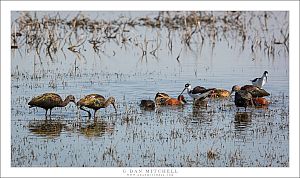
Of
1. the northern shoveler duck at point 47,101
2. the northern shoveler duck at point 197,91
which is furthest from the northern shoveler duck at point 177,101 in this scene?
the northern shoveler duck at point 47,101

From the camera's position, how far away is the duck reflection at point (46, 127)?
8.29m

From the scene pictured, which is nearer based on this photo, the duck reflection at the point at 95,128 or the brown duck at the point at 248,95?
the duck reflection at the point at 95,128

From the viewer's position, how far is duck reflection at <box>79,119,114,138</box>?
8320 millimetres

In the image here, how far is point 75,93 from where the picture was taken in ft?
29.5

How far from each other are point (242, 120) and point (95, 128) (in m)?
1.47

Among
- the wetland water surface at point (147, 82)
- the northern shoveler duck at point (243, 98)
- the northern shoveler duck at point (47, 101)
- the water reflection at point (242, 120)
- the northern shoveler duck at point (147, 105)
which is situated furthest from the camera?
the northern shoveler duck at point (243, 98)

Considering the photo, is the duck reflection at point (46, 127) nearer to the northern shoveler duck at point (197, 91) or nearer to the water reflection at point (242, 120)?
the northern shoveler duck at point (197, 91)

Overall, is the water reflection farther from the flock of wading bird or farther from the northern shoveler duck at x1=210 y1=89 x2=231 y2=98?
the northern shoveler duck at x1=210 y1=89 x2=231 y2=98

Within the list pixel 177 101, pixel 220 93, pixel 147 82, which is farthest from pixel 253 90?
pixel 147 82

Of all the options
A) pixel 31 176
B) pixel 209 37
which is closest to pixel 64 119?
pixel 31 176

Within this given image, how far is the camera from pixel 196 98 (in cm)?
927

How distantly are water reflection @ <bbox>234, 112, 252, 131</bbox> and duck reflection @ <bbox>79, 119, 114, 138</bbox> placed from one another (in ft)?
4.01

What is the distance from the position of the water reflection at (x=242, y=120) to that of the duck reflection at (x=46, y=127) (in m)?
1.70

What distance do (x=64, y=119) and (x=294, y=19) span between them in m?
2.42
